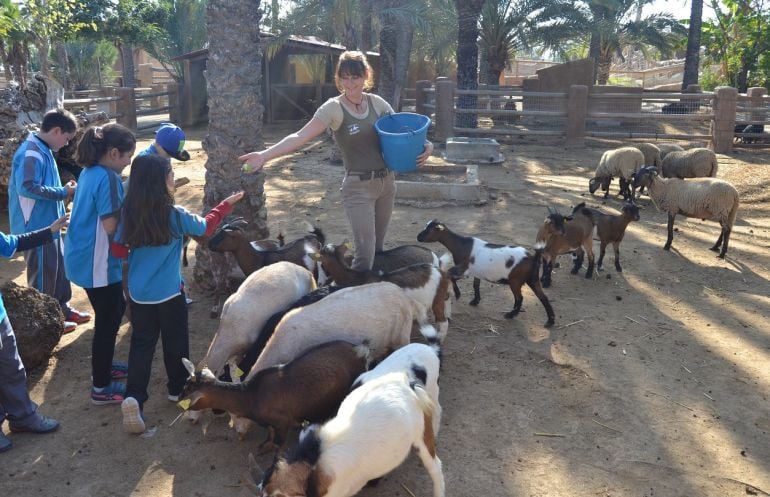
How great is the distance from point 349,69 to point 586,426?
3033 millimetres

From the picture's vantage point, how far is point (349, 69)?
4.77m

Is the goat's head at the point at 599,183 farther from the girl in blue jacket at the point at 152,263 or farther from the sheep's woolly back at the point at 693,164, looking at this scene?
the girl in blue jacket at the point at 152,263

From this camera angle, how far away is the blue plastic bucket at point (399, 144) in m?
4.95

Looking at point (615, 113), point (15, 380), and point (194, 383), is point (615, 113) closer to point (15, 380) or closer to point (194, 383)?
point (194, 383)

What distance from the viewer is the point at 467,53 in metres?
17.9

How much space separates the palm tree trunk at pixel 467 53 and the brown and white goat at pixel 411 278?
12943mm

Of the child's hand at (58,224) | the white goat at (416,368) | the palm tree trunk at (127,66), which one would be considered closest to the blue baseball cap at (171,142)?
the child's hand at (58,224)

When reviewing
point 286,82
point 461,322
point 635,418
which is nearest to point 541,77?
point 286,82

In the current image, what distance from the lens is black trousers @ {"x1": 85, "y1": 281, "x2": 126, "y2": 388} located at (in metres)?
4.42

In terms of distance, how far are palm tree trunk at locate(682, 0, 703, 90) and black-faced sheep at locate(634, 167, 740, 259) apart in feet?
55.3

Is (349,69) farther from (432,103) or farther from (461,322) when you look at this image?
(432,103)

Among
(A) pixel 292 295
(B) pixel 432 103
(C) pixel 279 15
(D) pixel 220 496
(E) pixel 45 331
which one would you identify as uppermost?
(C) pixel 279 15

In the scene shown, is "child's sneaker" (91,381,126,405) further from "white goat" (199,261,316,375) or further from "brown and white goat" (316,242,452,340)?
"brown and white goat" (316,242,452,340)

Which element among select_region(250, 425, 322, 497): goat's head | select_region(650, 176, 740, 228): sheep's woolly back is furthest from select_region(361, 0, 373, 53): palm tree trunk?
select_region(250, 425, 322, 497): goat's head
